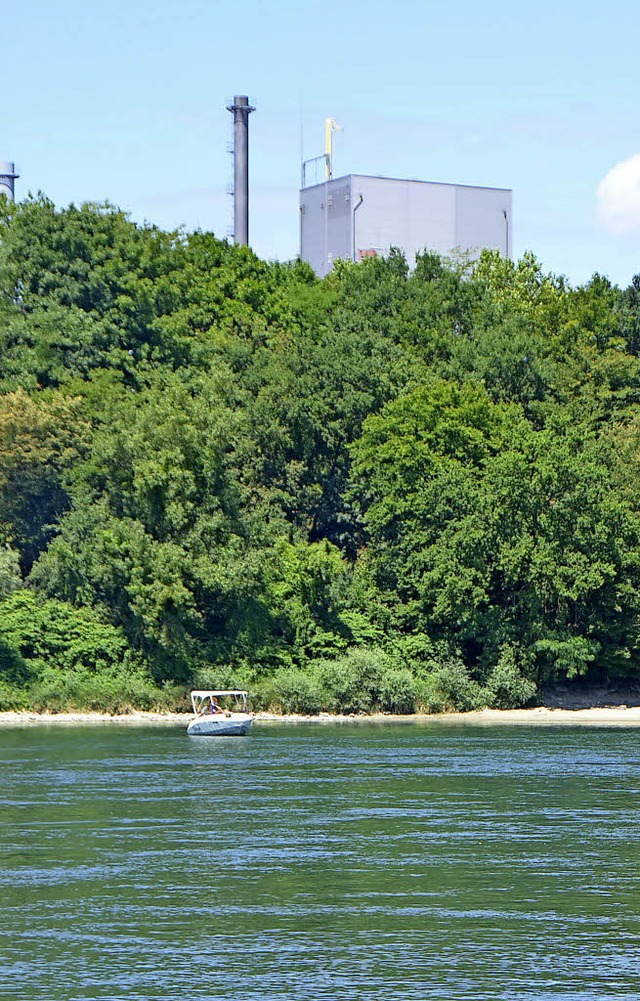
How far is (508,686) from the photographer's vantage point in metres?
86.6

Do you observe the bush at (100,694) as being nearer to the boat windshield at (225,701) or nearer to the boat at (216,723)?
the boat windshield at (225,701)

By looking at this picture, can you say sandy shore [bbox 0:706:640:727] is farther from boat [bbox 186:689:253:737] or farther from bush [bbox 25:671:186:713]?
boat [bbox 186:689:253:737]

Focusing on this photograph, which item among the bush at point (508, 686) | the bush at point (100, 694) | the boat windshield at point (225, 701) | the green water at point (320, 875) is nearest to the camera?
the green water at point (320, 875)

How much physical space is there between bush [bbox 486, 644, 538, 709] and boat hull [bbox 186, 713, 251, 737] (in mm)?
18598

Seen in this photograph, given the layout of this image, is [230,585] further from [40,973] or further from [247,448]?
[40,973]

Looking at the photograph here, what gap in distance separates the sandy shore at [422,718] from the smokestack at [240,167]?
5907 centimetres

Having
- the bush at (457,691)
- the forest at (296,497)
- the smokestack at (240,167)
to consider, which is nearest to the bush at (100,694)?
the forest at (296,497)

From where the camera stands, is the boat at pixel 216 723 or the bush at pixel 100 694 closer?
the boat at pixel 216 723

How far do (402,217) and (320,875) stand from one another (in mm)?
106924

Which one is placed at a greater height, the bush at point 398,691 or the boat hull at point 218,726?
the bush at point 398,691

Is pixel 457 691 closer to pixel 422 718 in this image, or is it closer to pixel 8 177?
pixel 422 718

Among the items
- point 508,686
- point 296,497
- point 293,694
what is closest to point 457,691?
point 508,686

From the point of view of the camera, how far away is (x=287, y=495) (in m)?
96.1

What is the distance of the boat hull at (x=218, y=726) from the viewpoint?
238 ft
